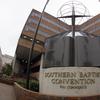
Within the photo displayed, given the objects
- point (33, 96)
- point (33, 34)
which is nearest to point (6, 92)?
point (33, 96)

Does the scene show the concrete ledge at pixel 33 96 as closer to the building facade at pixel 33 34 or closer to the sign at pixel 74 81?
the sign at pixel 74 81

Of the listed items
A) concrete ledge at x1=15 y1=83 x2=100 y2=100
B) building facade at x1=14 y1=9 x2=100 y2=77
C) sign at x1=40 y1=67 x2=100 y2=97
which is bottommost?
concrete ledge at x1=15 y1=83 x2=100 y2=100

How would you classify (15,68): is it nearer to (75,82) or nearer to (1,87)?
(1,87)

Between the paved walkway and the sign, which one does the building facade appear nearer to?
the paved walkway

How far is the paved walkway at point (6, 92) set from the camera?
42.5ft

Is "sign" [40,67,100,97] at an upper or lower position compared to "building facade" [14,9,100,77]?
lower

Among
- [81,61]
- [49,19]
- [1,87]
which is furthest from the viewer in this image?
[49,19]

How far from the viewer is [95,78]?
11.7 metres

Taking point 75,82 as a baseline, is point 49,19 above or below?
above

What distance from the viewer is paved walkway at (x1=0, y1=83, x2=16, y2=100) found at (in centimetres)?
1294

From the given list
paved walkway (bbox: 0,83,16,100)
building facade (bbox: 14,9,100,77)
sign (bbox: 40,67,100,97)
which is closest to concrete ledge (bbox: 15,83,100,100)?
paved walkway (bbox: 0,83,16,100)

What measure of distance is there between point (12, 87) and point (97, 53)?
641cm

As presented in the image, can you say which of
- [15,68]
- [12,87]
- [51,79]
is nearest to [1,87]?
[12,87]

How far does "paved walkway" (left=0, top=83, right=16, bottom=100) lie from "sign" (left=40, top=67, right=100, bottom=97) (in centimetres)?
262
